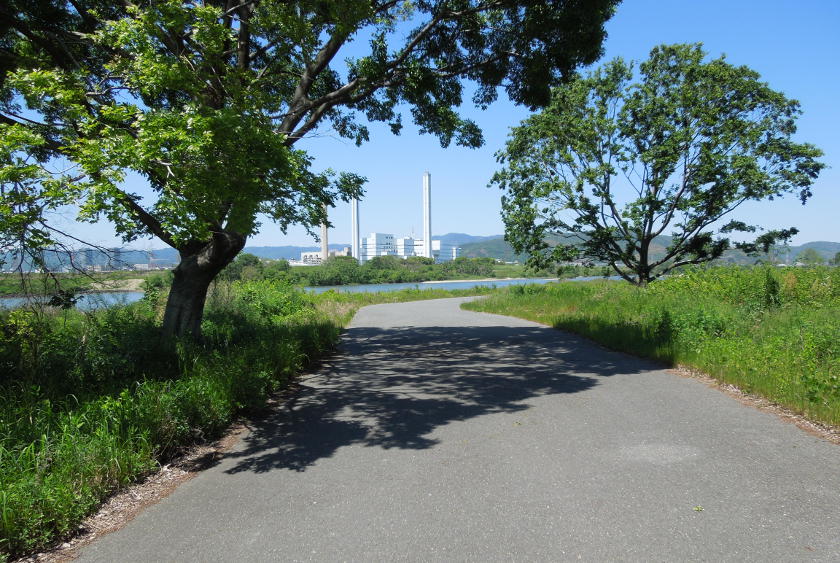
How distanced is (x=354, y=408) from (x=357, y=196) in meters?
5.42

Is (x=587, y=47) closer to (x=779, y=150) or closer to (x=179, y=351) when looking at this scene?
(x=179, y=351)

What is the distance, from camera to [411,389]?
25.8ft

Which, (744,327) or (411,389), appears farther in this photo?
(744,327)

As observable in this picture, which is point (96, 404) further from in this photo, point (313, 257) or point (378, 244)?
point (378, 244)

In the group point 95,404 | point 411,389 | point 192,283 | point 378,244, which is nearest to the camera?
point 95,404

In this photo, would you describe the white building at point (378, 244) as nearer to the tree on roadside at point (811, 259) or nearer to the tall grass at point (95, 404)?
the tree on roadside at point (811, 259)

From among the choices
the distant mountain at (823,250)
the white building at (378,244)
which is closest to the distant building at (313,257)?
the distant mountain at (823,250)

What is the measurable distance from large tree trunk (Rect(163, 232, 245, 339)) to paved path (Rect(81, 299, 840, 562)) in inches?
107

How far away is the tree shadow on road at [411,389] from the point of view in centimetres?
547

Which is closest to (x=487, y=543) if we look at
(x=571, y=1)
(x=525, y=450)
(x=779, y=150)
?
(x=525, y=450)

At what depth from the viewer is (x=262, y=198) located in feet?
19.8

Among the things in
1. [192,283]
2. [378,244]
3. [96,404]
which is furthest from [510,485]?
[378,244]

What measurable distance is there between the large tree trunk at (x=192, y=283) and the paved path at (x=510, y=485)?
271 cm

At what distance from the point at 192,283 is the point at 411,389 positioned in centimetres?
420
